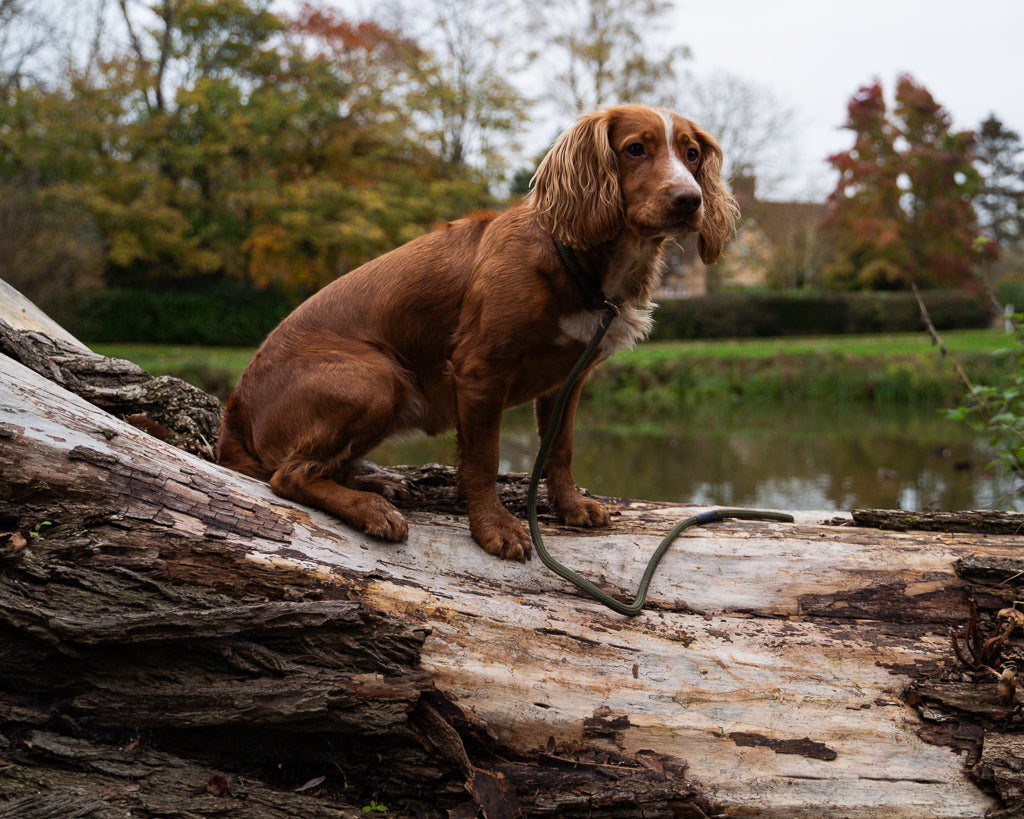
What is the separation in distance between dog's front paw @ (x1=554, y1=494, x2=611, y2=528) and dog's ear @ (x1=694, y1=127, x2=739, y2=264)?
111cm

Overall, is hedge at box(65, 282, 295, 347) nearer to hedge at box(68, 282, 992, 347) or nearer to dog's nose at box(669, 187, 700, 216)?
hedge at box(68, 282, 992, 347)

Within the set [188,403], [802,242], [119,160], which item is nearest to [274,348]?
[188,403]

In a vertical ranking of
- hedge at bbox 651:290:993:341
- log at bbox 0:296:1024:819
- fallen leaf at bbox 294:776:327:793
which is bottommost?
fallen leaf at bbox 294:776:327:793

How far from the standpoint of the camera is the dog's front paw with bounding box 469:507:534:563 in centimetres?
293

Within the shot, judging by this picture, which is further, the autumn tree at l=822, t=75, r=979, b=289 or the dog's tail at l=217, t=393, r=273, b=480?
the autumn tree at l=822, t=75, r=979, b=289

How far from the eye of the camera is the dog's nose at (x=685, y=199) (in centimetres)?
270

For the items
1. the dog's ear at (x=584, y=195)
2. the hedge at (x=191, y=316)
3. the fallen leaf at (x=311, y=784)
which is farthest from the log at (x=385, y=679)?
the hedge at (x=191, y=316)

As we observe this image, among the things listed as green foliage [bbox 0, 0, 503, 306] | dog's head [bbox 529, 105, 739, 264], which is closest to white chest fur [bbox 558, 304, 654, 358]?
dog's head [bbox 529, 105, 739, 264]

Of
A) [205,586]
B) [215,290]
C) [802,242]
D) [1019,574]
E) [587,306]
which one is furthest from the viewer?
[802,242]

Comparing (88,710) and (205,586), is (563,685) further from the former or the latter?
(88,710)

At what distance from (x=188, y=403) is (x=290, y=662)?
225cm

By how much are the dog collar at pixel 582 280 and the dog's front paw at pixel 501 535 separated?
0.87 m

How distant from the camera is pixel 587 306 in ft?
10.1

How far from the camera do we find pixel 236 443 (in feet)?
11.1
